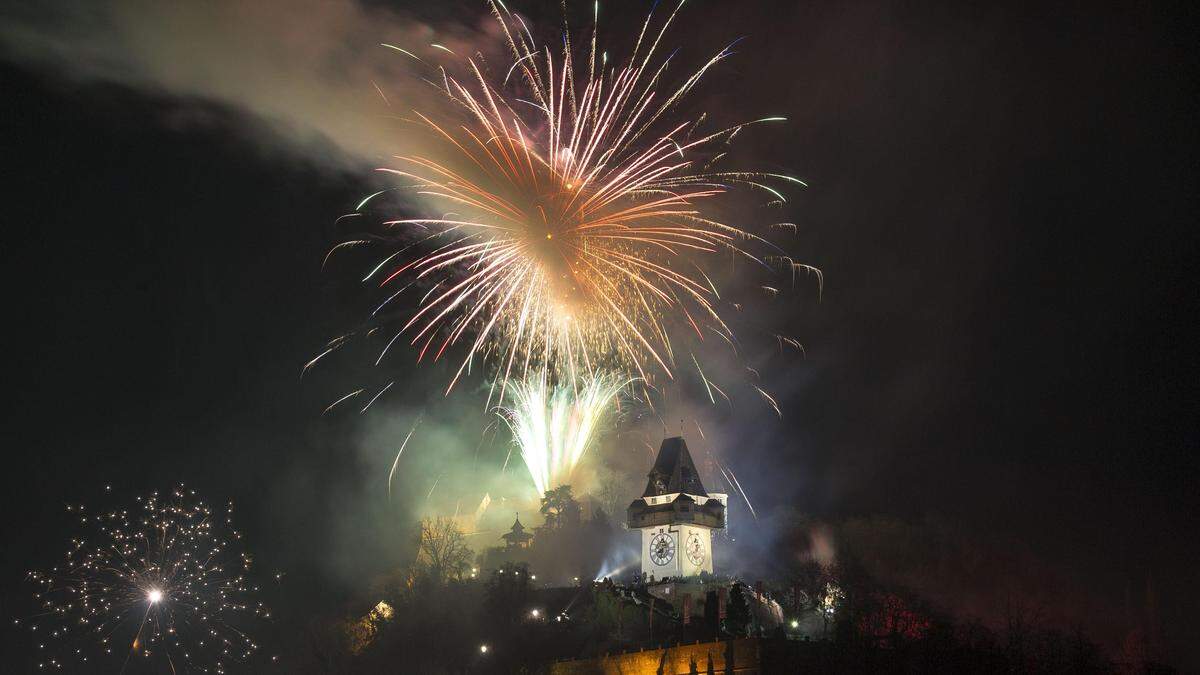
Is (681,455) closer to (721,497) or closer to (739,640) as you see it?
(721,497)

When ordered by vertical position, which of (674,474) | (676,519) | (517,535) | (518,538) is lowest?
(518,538)

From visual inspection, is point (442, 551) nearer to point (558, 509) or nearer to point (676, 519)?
point (558, 509)

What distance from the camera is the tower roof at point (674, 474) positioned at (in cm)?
7875

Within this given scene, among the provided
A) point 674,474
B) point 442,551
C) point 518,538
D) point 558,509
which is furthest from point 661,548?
point 442,551

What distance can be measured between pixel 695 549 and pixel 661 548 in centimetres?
269

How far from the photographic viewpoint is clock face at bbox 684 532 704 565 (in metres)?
74.1

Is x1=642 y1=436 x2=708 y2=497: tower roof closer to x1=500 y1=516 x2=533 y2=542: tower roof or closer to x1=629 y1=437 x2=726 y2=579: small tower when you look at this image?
x1=629 y1=437 x2=726 y2=579: small tower

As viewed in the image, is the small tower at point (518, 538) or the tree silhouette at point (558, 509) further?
the small tower at point (518, 538)

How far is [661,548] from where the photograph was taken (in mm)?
75500

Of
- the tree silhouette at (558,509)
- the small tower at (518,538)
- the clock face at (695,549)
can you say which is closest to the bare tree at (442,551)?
the small tower at (518,538)

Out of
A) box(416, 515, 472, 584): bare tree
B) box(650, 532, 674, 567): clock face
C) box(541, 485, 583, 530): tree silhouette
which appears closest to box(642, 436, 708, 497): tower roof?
box(650, 532, 674, 567): clock face

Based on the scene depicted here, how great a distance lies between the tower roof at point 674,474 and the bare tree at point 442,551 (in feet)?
56.3

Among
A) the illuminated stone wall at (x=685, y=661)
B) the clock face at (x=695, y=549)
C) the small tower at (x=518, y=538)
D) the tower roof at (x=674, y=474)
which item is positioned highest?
the tower roof at (x=674, y=474)

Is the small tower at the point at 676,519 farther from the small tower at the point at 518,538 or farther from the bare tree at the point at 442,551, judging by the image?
the bare tree at the point at 442,551
